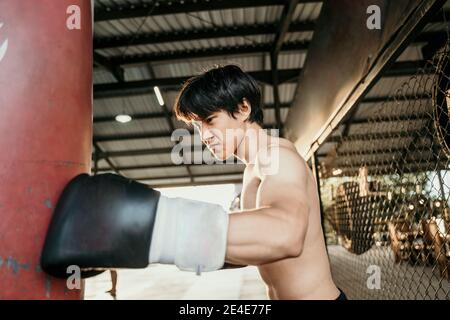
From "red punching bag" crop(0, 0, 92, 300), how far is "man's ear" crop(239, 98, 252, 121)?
61 centimetres

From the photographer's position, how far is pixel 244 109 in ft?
4.33

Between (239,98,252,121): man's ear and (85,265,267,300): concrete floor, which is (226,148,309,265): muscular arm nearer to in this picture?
(239,98,252,121): man's ear

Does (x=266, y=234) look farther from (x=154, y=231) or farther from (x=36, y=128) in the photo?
(x=36, y=128)

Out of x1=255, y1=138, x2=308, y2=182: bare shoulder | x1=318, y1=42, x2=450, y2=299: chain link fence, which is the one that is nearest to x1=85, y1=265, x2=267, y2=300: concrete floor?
x1=318, y1=42, x2=450, y2=299: chain link fence

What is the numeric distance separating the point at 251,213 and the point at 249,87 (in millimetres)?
727

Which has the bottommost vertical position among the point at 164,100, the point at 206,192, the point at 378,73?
the point at 206,192

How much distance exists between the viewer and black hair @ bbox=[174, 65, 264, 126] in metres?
1.29

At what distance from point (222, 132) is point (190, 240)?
2.42 feet

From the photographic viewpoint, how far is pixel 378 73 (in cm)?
175

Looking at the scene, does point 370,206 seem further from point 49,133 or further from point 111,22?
point 111,22

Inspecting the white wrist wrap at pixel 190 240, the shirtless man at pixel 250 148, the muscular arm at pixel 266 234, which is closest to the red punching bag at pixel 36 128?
the white wrist wrap at pixel 190 240

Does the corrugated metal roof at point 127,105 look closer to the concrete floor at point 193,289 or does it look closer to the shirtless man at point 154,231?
the concrete floor at point 193,289

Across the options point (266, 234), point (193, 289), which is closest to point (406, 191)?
point (266, 234)
